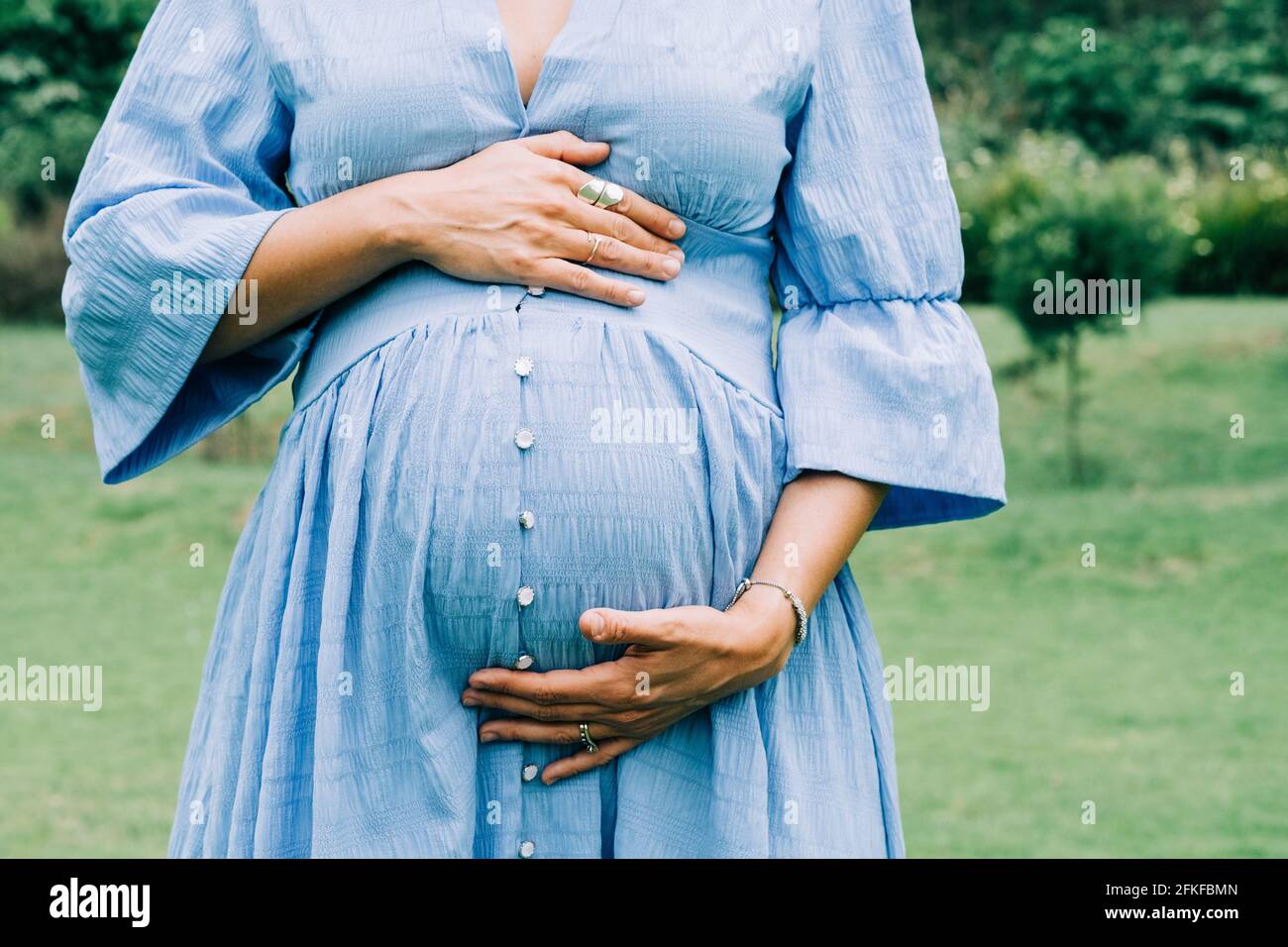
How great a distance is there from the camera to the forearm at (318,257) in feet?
5.06

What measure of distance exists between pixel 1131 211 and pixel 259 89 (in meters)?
8.20

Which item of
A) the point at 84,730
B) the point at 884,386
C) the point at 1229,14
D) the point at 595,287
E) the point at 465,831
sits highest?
the point at 1229,14

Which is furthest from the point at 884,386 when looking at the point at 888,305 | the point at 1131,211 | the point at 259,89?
the point at 1131,211

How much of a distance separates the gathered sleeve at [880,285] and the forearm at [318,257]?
486mm

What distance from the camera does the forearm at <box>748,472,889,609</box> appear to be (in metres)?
1.57

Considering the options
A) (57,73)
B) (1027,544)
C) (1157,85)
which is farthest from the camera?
(1157,85)

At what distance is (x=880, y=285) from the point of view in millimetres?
1646

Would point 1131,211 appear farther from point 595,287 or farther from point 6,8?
point 6,8

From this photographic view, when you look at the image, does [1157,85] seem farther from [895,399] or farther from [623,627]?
[623,627]

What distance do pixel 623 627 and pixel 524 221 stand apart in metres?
0.46

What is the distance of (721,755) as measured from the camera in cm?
155

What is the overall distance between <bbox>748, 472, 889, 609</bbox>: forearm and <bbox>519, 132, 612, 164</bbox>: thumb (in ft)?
1.44

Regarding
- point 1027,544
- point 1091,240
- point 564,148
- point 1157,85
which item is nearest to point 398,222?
point 564,148

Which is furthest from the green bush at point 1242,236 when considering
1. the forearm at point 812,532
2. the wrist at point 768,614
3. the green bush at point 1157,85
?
the wrist at point 768,614
